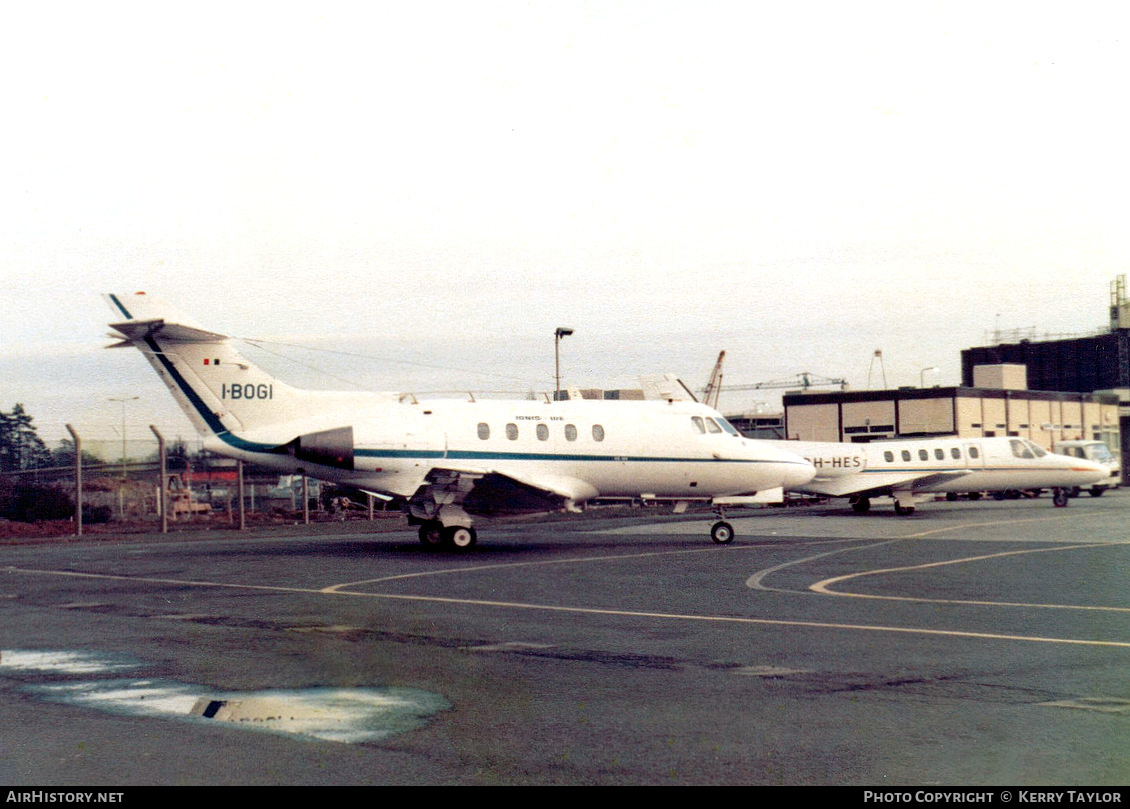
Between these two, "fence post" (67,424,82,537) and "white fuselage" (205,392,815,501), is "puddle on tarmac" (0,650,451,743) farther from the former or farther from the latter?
"fence post" (67,424,82,537)

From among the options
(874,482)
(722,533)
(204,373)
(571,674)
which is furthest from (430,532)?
(874,482)

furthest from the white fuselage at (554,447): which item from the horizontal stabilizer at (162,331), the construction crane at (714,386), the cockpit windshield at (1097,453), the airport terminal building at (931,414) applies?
the construction crane at (714,386)

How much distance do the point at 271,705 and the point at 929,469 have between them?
38.5 metres

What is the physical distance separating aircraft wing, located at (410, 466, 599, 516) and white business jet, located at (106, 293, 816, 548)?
38 millimetres

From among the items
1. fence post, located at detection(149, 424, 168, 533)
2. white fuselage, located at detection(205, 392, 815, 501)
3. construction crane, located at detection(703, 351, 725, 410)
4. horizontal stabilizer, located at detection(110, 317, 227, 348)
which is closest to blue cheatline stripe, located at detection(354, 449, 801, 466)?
white fuselage, located at detection(205, 392, 815, 501)

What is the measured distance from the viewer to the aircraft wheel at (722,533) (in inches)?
1081

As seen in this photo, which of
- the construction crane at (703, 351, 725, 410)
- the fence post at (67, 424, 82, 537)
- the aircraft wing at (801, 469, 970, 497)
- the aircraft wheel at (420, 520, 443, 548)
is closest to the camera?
the aircraft wheel at (420, 520, 443, 548)

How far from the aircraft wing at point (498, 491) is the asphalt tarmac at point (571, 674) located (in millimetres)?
4172

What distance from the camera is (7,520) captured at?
39.5 metres

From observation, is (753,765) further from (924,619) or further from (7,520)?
(7,520)

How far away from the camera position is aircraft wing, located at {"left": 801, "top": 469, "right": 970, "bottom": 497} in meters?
42.0

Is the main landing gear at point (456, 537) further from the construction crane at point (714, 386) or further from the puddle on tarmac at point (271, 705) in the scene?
the construction crane at point (714, 386)
